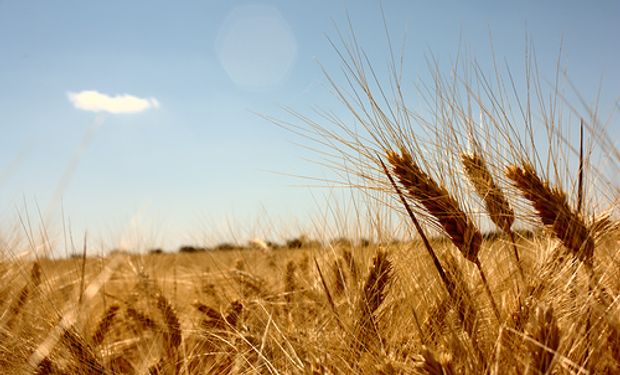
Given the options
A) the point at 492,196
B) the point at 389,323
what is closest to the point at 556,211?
the point at 492,196

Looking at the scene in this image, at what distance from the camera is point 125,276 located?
2578mm

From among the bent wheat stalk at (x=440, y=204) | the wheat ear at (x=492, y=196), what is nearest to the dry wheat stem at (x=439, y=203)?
the bent wheat stalk at (x=440, y=204)

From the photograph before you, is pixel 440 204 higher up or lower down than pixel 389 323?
higher up

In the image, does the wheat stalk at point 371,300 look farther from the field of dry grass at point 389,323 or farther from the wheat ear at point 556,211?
the wheat ear at point 556,211

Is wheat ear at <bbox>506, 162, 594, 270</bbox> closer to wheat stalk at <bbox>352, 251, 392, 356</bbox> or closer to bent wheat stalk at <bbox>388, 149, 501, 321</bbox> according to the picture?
bent wheat stalk at <bbox>388, 149, 501, 321</bbox>

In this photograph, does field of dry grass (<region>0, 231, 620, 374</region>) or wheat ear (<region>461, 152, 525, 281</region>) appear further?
wheat ear (<region>461, 152, 525, 281</region>)

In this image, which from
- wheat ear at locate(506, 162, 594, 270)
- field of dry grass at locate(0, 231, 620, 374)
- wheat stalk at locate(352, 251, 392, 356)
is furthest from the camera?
wheat stalk at locate(352, 251, 392, 356)

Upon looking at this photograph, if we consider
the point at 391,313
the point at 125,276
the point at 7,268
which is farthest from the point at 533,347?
the point at 125,276

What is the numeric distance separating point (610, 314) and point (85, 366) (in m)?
1.36

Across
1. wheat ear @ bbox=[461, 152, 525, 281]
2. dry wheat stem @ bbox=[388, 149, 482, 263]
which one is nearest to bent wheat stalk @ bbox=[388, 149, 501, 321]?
dry wheat stem @ bbox=[388, 149, 482, 263]

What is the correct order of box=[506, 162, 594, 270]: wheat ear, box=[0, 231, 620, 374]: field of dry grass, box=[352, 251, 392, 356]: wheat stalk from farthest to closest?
box=[352, 251, 392, 356]: wheat stalk, box=[506, 162, 594, 270]: wheat ear, box=[0, 231, 620, 374]: field of dry grass

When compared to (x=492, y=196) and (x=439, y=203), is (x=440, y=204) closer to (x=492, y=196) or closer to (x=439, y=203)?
(x=439, y=203)

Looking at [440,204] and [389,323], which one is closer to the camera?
[440,204]

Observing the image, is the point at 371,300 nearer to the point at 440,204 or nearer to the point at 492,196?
the point at 440,204
